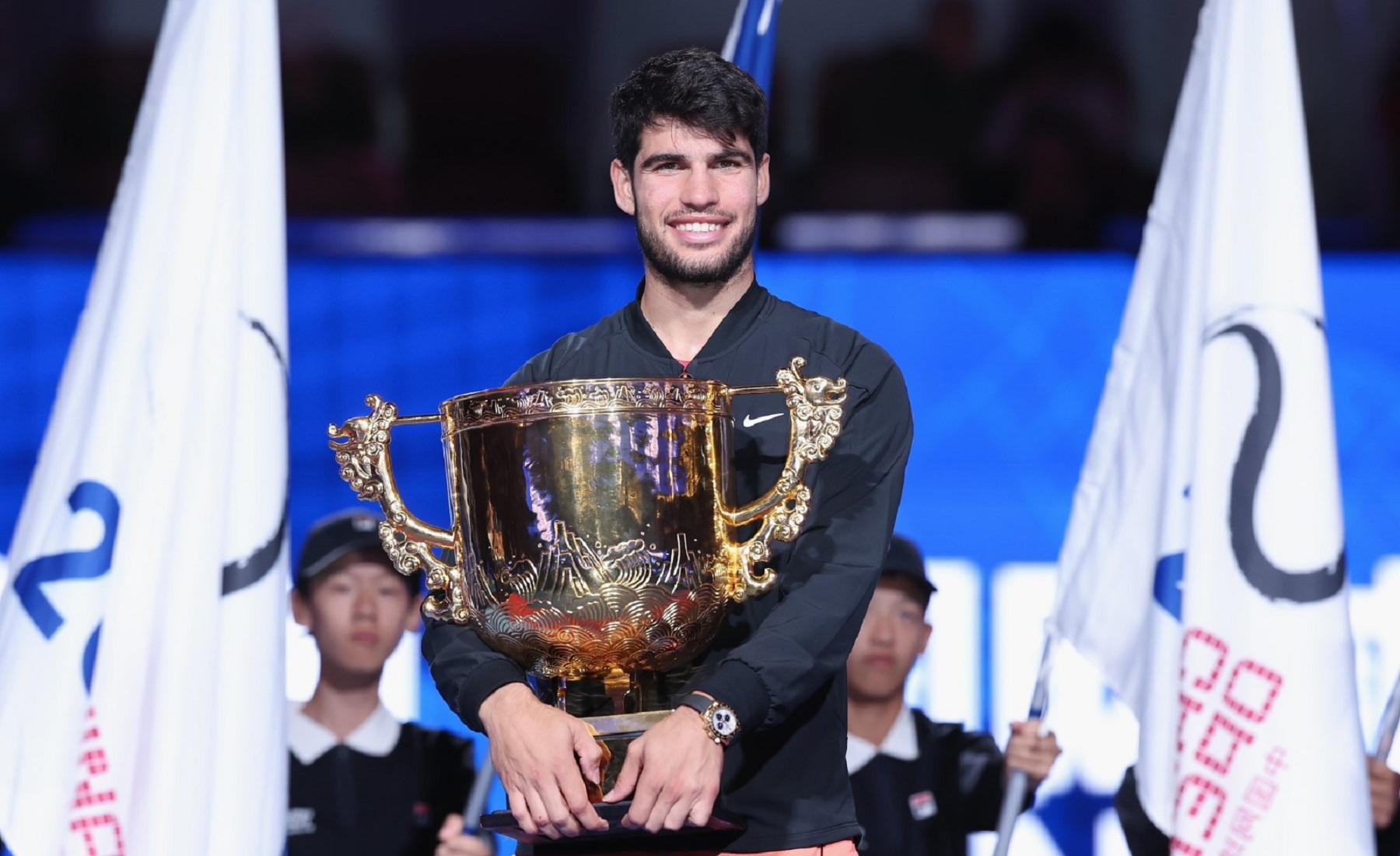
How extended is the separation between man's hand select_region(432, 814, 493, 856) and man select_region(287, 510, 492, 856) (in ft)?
0.22

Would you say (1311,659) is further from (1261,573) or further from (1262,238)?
(1262,238)

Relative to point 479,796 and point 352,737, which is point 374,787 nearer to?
point 352,737

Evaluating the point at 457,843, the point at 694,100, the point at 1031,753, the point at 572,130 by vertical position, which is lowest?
the point at 457,843

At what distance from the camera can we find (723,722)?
70.6 inches

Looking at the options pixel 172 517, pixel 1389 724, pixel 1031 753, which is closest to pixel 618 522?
pixel 172 517

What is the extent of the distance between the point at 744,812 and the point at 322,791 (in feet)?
6.36

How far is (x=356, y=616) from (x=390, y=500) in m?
1.88

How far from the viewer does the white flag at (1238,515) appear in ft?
→ 8.23

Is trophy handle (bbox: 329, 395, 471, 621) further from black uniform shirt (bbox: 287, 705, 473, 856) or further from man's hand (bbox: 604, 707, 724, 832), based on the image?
black uniform shirt (bbox: 287, 705, 473, 856)

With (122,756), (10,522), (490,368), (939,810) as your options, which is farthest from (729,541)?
(10,522)

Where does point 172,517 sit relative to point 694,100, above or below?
below

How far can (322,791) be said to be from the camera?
12.0ft

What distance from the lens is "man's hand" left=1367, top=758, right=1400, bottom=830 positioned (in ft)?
11.0

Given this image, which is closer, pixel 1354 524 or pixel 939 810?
pixel 939 810
